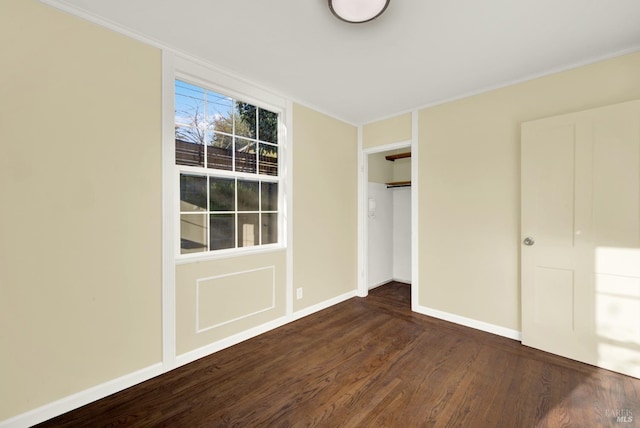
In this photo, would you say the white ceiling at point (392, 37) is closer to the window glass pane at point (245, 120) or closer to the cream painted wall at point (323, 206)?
the window glass pane at point (245, 120)

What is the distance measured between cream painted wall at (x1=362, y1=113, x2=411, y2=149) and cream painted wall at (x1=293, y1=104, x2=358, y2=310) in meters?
0.20

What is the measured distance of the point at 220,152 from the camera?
8.52ft

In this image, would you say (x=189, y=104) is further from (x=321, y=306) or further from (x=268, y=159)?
(x=321, y=306)

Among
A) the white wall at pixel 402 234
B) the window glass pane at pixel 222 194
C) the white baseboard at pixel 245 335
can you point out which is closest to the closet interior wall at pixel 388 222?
the white wall at pixel 402 234

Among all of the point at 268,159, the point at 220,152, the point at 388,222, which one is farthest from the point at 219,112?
the point at 388,222

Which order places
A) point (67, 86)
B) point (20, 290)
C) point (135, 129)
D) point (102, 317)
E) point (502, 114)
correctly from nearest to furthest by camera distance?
point (20, 290) → point (67, 86) → point (102, 317) → point (135, 129) → point (502, 114)

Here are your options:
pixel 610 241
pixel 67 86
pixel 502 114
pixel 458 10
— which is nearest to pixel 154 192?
pixel 67 86

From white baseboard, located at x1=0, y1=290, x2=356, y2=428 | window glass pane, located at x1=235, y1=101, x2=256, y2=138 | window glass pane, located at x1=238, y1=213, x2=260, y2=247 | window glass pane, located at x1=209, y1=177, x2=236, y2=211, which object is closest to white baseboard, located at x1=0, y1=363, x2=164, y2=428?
white baseboard, located at x1=0, y1=290, x2=356, y2=428

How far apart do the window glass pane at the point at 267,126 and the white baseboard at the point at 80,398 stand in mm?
2347

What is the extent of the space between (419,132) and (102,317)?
3.67 meters

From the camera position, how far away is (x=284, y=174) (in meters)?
3.12

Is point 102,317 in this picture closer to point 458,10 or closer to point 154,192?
point 154,192

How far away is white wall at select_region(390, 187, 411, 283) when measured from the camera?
475 cm

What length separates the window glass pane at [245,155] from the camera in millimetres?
2736
